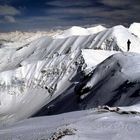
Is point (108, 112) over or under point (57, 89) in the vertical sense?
over

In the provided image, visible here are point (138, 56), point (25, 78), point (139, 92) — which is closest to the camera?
point (139, 92)

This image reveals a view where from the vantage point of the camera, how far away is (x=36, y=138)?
18.3 m

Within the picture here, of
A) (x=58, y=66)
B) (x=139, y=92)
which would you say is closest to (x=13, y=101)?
(x=58, y=66)

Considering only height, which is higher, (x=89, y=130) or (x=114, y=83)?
(x=89, y=130)

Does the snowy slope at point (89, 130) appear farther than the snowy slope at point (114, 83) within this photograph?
No

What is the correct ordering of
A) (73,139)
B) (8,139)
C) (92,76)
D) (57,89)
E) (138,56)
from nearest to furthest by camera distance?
(73,139) → (8,139) → (138,56) → (92,76) → (57,89)

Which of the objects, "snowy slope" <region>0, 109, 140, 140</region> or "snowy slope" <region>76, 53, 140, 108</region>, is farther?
"snowy slope" <region>76, 53, 140, 108</region>

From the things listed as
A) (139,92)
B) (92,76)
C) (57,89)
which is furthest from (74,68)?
(139,92)

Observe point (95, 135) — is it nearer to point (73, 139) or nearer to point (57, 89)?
point (73, 139)

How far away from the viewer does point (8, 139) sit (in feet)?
63.6

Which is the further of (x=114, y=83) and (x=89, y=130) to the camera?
(x=114, y=83)

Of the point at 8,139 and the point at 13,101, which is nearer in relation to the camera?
the point at 8,139

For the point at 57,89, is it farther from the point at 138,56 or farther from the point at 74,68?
the point at 138,56

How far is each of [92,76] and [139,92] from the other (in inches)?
1006
